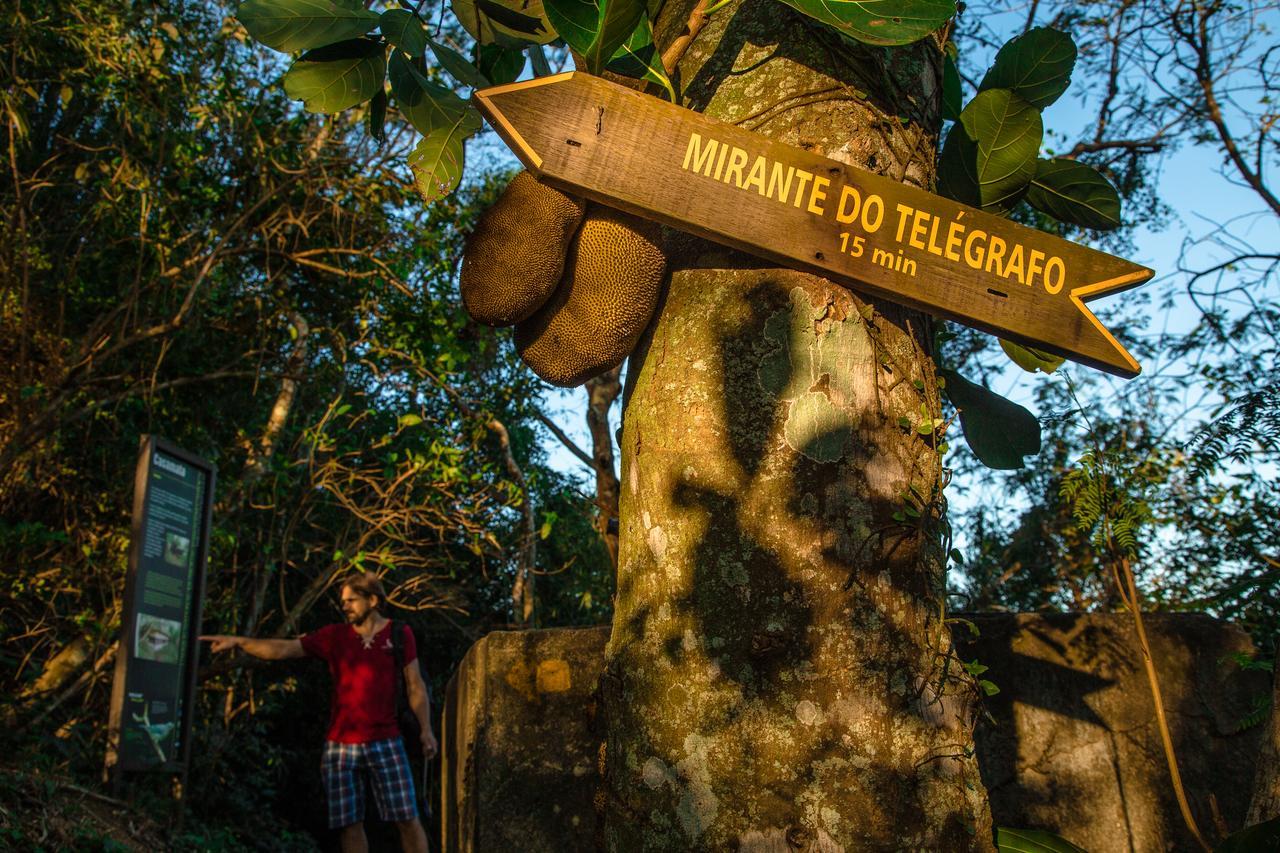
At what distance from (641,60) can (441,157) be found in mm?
475

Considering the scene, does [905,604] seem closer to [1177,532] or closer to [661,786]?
[661,786]

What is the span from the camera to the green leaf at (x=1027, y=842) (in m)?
1.67

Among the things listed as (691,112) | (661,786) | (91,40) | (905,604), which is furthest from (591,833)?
(91,40)

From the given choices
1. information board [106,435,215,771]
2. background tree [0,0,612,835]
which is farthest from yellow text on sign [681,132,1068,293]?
background tree [0,0,612,835]

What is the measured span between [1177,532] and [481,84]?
20.0 feet

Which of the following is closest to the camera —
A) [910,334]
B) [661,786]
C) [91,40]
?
[661,786]

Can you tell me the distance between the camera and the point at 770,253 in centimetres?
177

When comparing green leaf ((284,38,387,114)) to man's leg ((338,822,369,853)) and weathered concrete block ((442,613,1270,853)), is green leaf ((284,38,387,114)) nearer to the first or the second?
weathered concrete block ((442,613,1270,853))

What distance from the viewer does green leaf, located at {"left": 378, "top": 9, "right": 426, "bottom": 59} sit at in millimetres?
2059

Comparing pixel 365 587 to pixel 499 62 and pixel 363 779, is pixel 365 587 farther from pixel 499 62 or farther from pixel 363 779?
pixel 499 62

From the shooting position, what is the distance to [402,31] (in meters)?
2.07

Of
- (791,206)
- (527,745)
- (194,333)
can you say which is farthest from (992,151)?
(194,333)

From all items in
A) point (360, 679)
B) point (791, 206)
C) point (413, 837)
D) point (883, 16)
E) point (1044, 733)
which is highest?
point (883, 16)

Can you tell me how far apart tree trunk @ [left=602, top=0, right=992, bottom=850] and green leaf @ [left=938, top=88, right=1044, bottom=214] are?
0.22 meters
